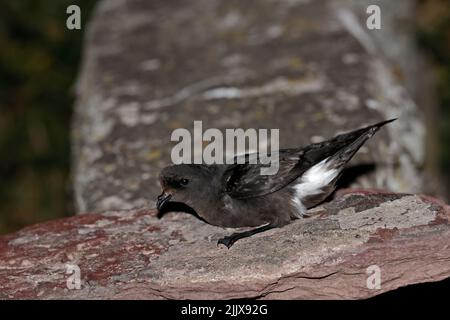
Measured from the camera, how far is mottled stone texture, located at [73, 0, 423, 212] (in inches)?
176

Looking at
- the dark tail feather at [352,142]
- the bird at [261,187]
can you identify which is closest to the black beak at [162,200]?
the bird at [261,187]

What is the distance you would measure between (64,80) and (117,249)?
14.3ft

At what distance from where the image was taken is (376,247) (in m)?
3.12

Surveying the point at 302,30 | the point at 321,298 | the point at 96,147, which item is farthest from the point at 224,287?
the point at 302,30

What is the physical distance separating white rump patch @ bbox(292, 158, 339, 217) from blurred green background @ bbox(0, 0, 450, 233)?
332cm

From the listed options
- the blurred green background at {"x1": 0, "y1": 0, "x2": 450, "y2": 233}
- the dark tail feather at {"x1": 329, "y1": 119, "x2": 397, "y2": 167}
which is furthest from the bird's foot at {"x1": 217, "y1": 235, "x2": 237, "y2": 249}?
the blurred green background at {"x1": 0, "y1": 0, "x2": 450, "y2": 233}

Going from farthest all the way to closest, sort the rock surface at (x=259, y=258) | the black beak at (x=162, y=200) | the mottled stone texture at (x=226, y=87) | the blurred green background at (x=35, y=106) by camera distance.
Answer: the blurred green background at (x=35, y=106) < the mottled stone texture at (x=226, y=87) < the black beak at (x=162, y=200) < the rock surface at (x=259, y=258)

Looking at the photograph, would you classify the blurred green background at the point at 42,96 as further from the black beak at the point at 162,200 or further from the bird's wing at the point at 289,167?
the bird's wing at the point at 289,167

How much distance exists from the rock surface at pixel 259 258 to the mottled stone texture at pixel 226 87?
65cm

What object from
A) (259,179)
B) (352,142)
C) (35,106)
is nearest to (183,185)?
(259,179)

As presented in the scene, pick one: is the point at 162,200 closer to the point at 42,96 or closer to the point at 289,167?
the point at 289,167

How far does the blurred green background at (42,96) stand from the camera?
6852 mm

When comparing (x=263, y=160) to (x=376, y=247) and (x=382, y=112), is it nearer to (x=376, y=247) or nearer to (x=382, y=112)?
(x=376, y=247)

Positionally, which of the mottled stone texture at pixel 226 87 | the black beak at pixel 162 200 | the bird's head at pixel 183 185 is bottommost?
the black beak at pixel 162 200
